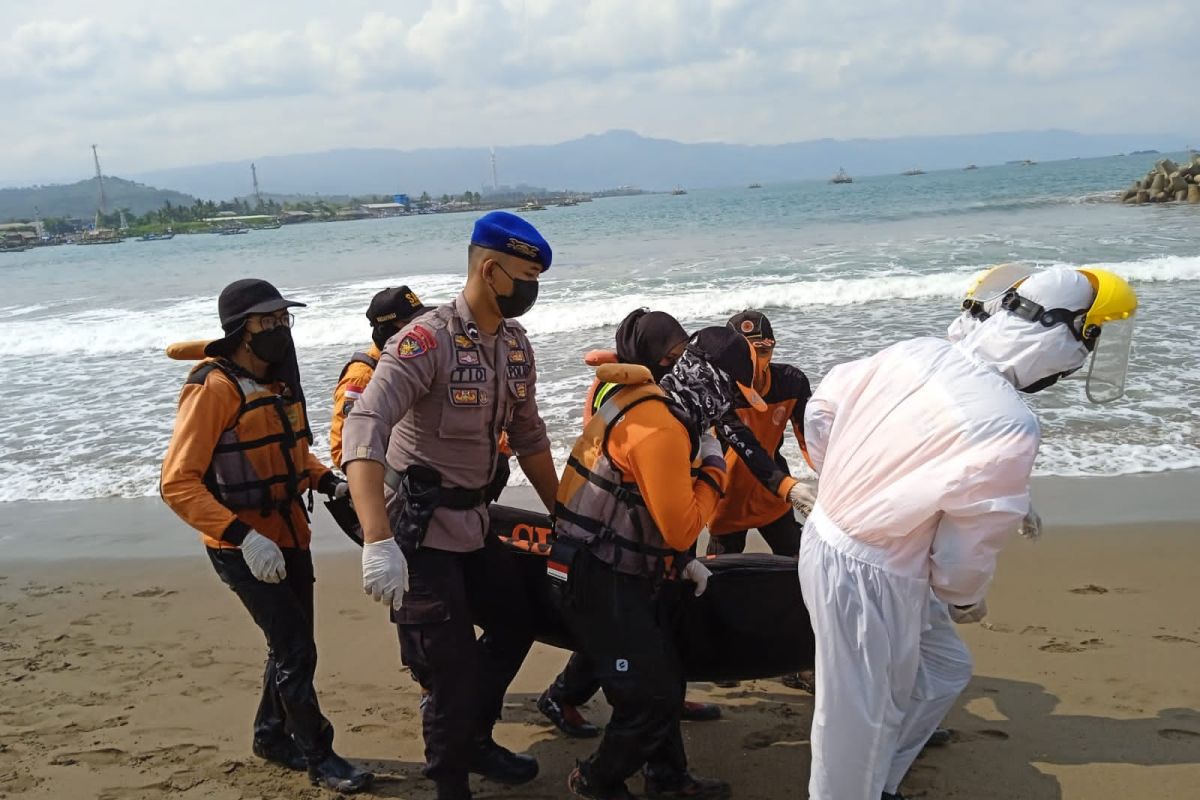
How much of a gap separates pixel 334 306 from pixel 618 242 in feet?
50.3

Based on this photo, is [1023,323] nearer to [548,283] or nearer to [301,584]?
[301,584]

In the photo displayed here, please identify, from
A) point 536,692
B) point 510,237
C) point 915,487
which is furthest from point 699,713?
point 510,237

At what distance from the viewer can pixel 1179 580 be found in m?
4.79

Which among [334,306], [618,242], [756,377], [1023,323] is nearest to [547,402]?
[756,377]

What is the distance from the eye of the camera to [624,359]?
307 centimetres

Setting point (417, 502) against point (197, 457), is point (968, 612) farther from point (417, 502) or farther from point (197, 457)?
point (197, 457)

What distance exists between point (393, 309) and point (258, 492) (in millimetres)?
1410

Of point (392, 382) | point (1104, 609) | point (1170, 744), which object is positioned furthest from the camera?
point (1104, 609)

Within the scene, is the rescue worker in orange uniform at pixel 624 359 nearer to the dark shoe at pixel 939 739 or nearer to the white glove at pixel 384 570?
the white glove at pixel 384 570

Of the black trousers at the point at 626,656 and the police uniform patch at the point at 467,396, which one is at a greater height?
the police uniform patch at the point at 467,396

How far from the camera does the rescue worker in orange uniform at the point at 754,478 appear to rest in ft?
13.4

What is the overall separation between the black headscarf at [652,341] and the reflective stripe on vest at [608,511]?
0.21 meters

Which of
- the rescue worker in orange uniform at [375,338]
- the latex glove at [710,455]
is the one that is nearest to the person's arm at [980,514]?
the latex glove at [710,455]

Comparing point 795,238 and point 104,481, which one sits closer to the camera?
point 104,481
